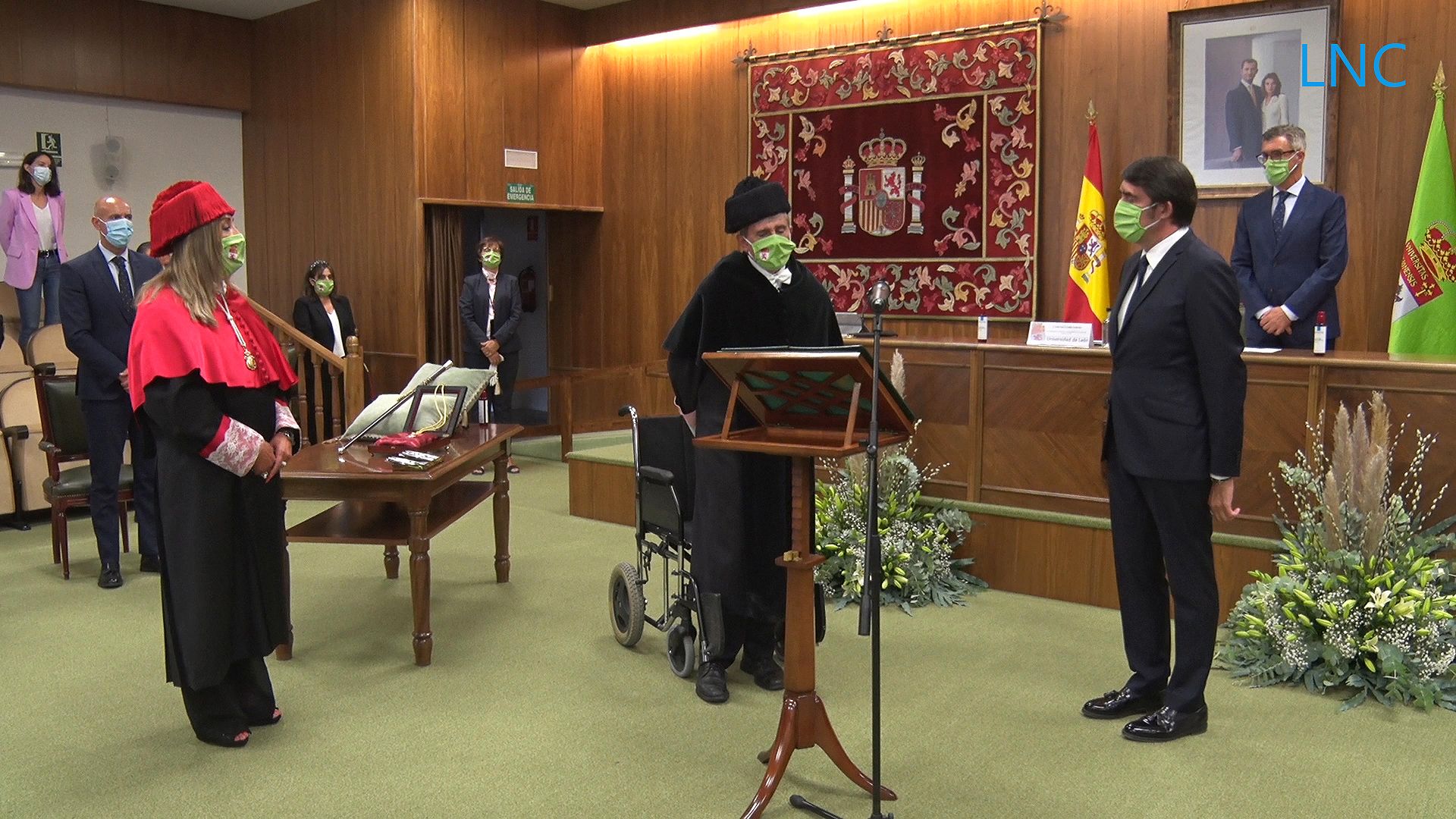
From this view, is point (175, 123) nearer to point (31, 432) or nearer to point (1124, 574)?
point (31, 432)

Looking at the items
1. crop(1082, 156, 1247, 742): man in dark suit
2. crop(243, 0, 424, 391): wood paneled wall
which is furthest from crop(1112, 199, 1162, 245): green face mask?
crop(243, 0, 424, 391): wood paneled wall

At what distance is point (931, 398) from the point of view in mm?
5586

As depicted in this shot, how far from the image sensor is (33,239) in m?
8.02

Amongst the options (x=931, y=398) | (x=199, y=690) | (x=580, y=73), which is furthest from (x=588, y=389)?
(x=199, y=690)

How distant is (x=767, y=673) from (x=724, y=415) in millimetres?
868

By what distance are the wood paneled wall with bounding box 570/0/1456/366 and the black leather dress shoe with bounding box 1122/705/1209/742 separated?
111 inches

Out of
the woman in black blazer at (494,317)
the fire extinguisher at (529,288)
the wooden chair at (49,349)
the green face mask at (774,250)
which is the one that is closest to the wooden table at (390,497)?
the green face mask at (774,250)

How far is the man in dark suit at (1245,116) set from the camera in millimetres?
6641

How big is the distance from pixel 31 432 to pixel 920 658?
5014 millimetres

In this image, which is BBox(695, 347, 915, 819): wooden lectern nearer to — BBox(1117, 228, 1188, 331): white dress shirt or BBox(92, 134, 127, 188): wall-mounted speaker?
BBox(1117, 228, 1188, 331): white dress shirt

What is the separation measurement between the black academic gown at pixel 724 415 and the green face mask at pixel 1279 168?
8.56 ft

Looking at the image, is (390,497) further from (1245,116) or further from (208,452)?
(1245,116)

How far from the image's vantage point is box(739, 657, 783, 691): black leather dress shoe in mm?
3990

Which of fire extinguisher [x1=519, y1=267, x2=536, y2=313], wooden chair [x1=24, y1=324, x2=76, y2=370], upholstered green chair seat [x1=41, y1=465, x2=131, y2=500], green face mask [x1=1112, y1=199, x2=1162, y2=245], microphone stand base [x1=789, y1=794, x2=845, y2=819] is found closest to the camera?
microphone stand base [x1=789, y1=794, x2=845, y2=819]
